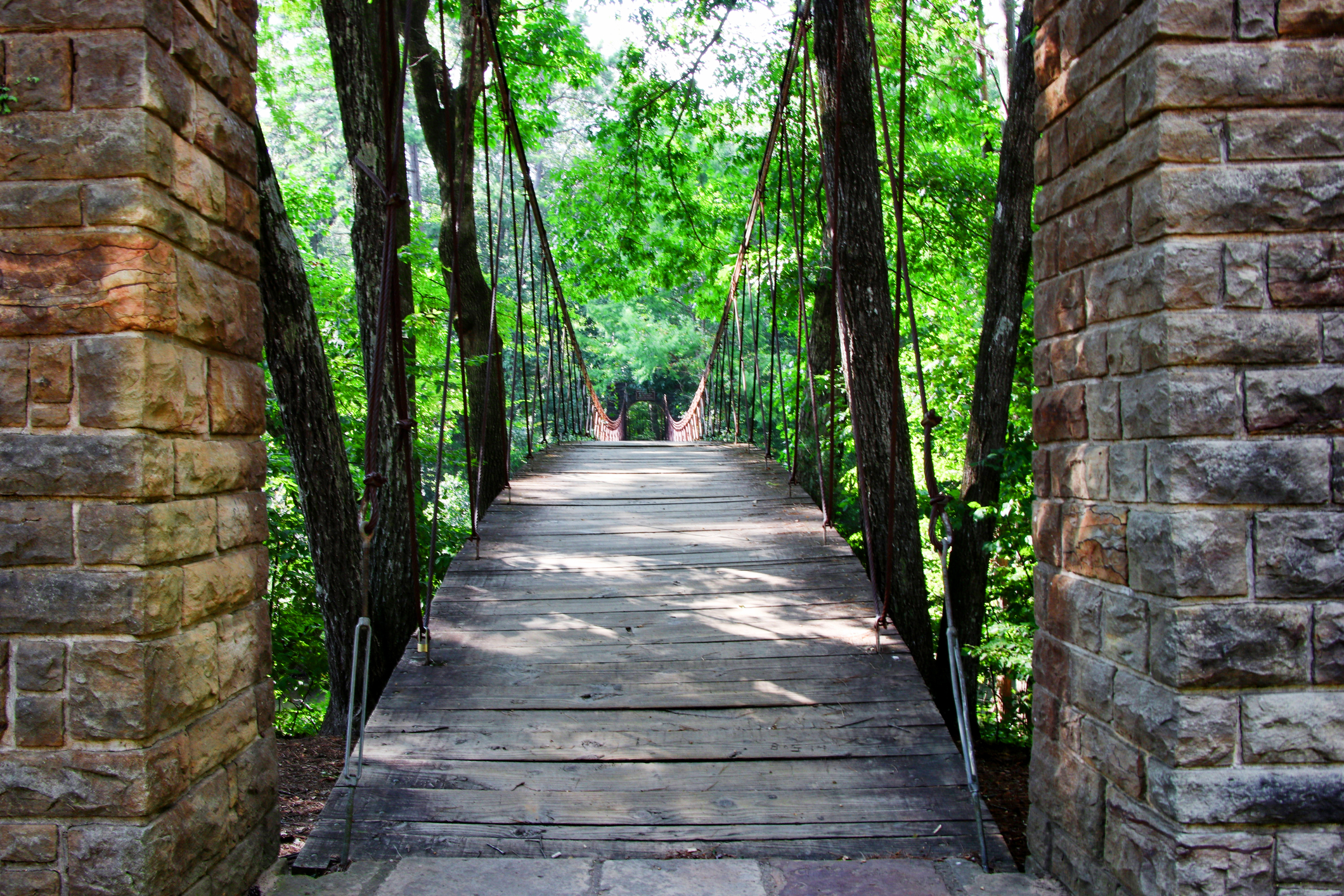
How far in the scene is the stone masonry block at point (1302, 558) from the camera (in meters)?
1.21

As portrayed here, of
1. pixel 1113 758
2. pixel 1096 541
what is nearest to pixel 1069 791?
pixel 1113 758

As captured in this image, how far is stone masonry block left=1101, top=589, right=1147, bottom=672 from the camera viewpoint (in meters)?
1.29

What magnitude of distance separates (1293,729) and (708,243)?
22.7ft

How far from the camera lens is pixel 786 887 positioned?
1.57 meters

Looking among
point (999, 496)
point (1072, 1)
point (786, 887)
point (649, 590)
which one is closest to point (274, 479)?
point (649, 590)

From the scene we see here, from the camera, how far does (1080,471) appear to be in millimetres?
1498

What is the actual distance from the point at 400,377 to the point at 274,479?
3.70 metres

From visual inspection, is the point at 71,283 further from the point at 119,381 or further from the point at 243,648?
the point at 243,648

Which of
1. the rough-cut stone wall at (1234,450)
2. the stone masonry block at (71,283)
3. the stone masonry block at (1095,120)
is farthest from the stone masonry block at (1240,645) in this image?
the stone masonry block at (71,283)

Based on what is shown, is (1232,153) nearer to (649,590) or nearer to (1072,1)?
(1072,1)

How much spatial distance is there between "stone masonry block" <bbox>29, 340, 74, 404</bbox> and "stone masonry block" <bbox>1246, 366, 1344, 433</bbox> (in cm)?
170

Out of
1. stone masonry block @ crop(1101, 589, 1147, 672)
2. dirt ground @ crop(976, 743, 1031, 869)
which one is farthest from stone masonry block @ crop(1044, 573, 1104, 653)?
dirt ground @ crop(976, 743, 1031, 869)

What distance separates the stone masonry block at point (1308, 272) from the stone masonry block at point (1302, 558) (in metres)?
0.31

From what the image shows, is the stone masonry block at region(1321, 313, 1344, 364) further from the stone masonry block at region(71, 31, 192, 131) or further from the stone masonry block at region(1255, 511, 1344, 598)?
the stone masonry block at region(71, 31, 192, 131)
